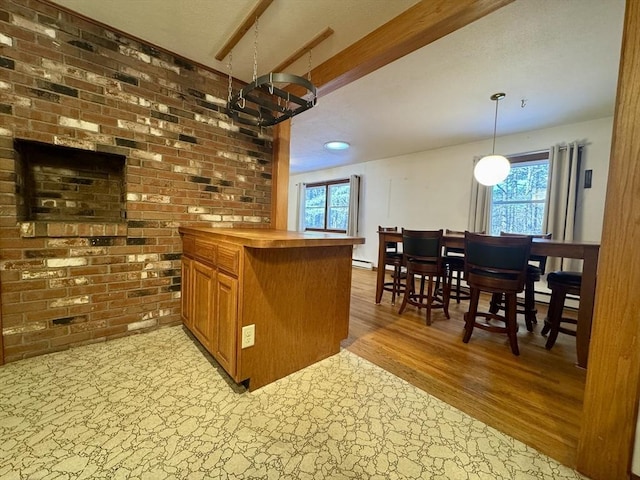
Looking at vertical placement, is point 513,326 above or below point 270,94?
below

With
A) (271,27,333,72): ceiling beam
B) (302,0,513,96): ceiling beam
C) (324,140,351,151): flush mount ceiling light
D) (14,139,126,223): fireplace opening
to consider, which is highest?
(271,27,333,72): ceiling beam

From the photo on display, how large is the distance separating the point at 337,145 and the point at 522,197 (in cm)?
293

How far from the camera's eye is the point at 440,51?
2068 mm

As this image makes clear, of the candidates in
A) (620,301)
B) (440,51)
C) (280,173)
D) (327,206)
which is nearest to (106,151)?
(280,173)

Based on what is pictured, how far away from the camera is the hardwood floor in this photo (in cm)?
135

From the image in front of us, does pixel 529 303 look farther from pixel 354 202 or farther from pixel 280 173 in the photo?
pixel 354 202

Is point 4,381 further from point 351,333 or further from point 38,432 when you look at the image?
point 351,333

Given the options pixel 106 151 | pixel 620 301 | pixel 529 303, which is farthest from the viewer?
pixel 529 303

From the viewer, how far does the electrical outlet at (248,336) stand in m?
1.44

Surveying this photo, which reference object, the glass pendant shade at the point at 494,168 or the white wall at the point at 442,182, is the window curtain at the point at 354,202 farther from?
the glass pendant shade at the point at 494,168

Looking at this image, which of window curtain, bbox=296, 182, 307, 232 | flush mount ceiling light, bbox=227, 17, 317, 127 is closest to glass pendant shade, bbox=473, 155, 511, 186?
flush mount ceiling light, bbox=227, 17, 317, 127

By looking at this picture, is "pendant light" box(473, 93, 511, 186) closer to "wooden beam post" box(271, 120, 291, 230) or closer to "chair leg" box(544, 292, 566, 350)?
"chair leg" box(544, 292, 566, 350)

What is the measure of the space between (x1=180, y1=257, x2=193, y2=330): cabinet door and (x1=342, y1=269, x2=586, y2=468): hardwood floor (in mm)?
1269

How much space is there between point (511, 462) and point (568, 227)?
3.41 meters
